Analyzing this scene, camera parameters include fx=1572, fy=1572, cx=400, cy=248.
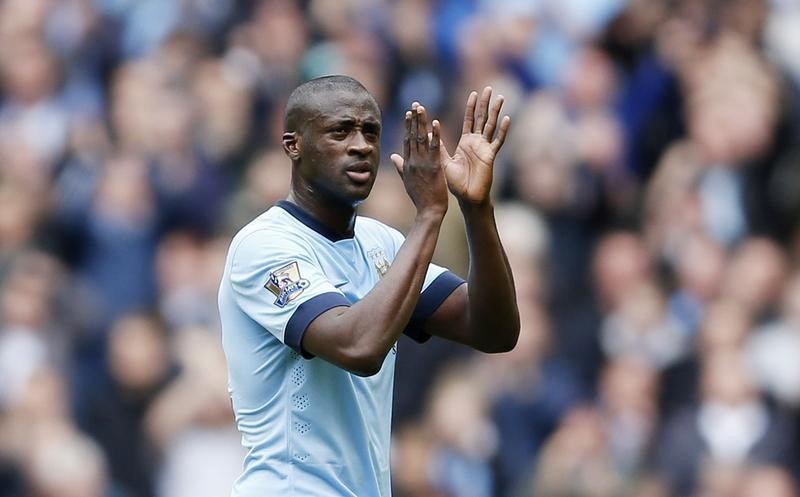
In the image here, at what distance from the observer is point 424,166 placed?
14.6 ft

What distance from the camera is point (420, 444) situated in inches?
352

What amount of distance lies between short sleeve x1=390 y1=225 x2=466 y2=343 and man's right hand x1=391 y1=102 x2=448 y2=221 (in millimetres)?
502

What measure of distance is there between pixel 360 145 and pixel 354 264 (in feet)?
1.25

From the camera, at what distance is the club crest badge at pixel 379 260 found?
4805mm

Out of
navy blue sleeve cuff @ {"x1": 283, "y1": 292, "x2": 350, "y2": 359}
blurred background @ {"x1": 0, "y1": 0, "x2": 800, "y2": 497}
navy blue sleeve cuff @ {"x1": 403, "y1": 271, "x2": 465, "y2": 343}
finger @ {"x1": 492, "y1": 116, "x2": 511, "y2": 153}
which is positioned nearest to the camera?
navy blue sleeve cuff @ {"x1": 283, "y1": 292, "x2": 350, "y2": 359}

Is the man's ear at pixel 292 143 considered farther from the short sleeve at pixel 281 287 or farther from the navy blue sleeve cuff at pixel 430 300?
the navy blue sleeve cuff at pixel 430 300

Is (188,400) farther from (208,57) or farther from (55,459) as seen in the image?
(208,57)

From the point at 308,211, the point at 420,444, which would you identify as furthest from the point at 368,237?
the point at 420,444

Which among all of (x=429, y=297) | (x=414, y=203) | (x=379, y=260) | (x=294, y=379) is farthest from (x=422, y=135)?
(x=294, y=379)

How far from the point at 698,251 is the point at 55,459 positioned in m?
4.02

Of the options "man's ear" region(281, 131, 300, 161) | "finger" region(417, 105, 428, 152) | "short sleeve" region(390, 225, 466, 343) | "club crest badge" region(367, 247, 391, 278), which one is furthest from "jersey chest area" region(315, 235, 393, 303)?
"finger" region(417, 105, 428, 152)

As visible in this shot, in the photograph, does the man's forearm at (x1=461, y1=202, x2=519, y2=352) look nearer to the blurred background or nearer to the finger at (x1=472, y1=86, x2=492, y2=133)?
the finger at (x1=472, y1=86, x2=492, y2=133)

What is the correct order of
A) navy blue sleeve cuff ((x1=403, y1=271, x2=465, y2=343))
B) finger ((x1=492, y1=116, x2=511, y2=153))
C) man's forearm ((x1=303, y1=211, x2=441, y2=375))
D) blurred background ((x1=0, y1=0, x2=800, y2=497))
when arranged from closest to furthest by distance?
man's forearm ((x1=303, y1=211, x2=441, y2=375))
finger ((x1=492, y1=116, x2=511, y2=153))
navy blue sleeve cuff ((x1=403, y1=271, x2=465, y2=343))
blurred background ((x1=0, y1=0, x2=800, y2=497))

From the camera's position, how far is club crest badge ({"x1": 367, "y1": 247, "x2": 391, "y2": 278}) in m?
4.80
